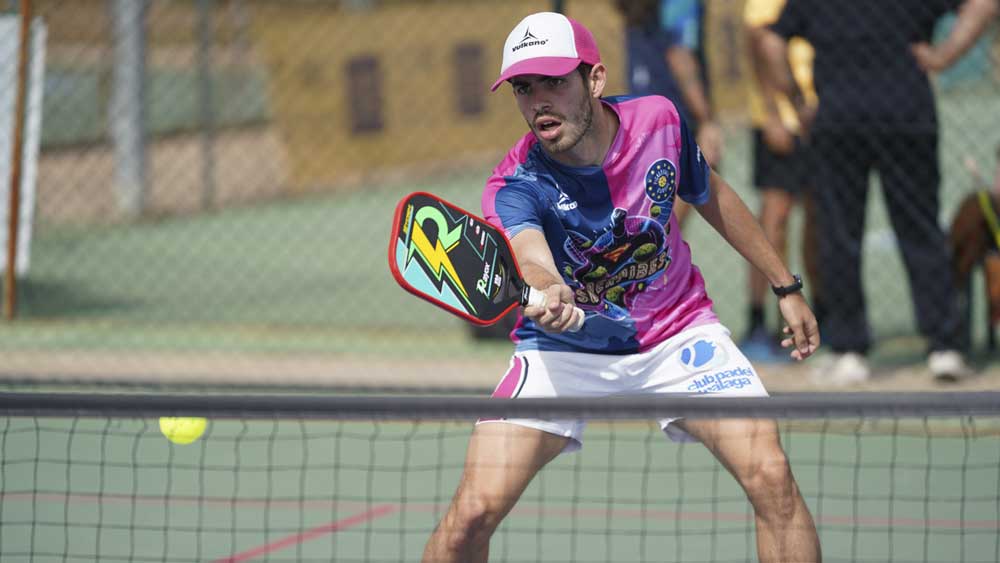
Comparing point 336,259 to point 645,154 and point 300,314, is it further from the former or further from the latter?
point 645,154

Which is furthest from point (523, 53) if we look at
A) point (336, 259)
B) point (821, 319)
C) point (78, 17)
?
point (78, 17)

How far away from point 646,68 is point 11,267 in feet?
12.2

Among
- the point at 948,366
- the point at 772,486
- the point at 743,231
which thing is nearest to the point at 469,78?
the point at 948,366

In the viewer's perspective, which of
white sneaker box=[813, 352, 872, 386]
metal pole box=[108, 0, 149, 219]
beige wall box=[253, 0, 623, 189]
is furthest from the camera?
beige wall box=[253, 0, 623, 189]

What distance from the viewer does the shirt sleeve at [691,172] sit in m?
3.77

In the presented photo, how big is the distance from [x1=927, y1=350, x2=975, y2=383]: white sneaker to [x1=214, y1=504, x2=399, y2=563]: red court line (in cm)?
277

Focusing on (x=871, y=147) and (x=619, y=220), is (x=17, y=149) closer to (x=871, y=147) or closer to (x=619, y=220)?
(x=871, y=147)

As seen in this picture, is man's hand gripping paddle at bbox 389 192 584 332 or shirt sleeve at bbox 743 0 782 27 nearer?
man's hand gripping paddle at bbox 389 192 584 332

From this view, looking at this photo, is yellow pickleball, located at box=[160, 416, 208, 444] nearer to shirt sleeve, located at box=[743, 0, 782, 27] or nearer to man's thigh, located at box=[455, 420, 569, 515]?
man's thigh, located at box=[455, 420, 569, 515]

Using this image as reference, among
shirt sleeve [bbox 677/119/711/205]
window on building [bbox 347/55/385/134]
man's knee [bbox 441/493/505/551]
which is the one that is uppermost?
window on building [bbox 347/55/385/134]

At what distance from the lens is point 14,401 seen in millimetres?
2936

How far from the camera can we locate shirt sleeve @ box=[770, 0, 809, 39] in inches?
250

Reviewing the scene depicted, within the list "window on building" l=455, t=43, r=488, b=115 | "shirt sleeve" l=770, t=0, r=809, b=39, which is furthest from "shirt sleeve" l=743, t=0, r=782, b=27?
"window on building" l=455, t=43, r=488, b=115

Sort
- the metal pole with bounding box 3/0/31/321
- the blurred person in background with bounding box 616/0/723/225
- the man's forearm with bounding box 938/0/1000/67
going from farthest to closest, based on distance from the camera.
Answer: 1. the metal pole with bounding box 3/0/31/321
2. the blurred person in background with bounding box 616/0/723/225
3. the man's forearm with bounding box 938/0/1000/67
